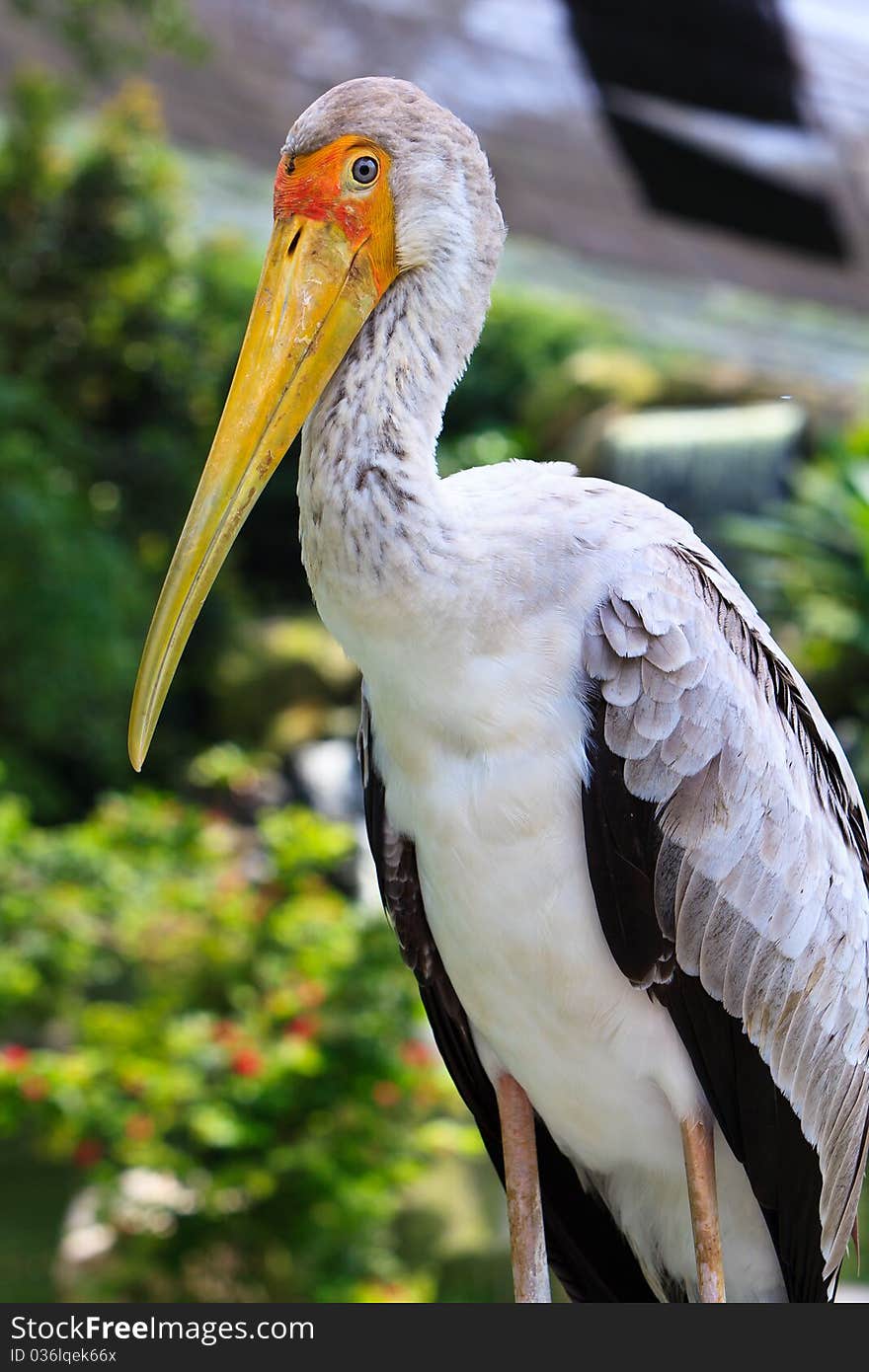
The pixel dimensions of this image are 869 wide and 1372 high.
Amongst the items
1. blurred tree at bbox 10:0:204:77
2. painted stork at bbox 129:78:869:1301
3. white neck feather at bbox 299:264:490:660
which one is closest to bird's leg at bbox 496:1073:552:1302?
painted stork at bbox 129:78:869:1301

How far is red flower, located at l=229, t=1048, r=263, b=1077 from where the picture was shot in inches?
150

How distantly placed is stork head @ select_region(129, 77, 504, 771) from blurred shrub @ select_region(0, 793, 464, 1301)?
2338 mm

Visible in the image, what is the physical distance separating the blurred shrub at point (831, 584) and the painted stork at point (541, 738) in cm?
449

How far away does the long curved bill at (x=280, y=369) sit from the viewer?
1.72 meters

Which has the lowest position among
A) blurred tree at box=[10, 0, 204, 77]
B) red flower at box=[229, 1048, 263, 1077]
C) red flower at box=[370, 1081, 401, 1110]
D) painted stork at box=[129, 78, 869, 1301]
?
red flower at box=[370, 1081, 401, 1110]

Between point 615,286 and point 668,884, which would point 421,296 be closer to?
point 668,884

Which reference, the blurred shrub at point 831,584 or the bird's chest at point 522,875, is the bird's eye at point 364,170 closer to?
the bird's chest at point 522,875

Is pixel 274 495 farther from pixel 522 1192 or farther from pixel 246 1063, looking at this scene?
pixel 522 1192

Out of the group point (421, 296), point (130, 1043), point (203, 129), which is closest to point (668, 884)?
point (421, 296)

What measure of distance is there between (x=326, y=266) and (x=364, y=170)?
114 millimetres

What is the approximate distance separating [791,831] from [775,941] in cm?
14

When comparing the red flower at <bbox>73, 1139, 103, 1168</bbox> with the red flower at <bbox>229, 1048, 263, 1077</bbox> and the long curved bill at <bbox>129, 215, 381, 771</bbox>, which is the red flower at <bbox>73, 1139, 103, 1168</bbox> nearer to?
the red flower at <bbox>229, 1048, 263, 1077</bbox>

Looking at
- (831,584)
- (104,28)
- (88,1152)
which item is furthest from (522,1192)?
(104,28)

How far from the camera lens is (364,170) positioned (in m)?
1.71
